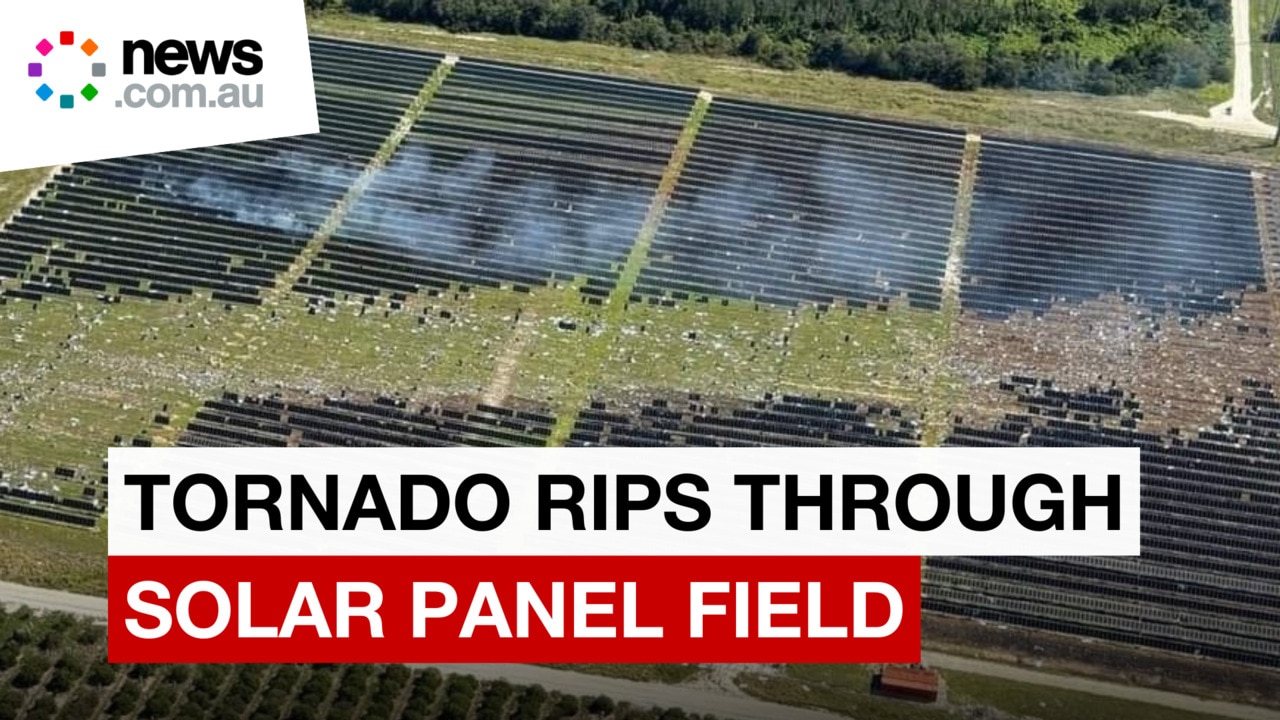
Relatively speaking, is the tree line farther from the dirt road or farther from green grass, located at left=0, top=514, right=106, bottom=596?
the dirt road

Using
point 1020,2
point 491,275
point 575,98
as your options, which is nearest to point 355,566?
point 491,275

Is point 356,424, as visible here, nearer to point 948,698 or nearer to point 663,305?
point 663,305

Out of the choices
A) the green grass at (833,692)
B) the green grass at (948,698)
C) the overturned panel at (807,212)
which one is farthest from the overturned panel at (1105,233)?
the green grass at (833,692)

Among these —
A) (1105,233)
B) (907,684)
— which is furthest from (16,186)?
(907,684)

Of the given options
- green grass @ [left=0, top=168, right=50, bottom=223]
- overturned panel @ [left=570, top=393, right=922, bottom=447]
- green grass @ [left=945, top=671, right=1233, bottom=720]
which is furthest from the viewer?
green grass @ [left=0, top=168, right=50, bottom=223]

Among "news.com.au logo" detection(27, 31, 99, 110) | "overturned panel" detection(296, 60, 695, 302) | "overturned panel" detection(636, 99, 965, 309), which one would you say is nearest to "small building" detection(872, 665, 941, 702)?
"overturned panel" detection(636, 99, 965, 309)

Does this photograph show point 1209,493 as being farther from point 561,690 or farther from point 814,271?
point 561,690
